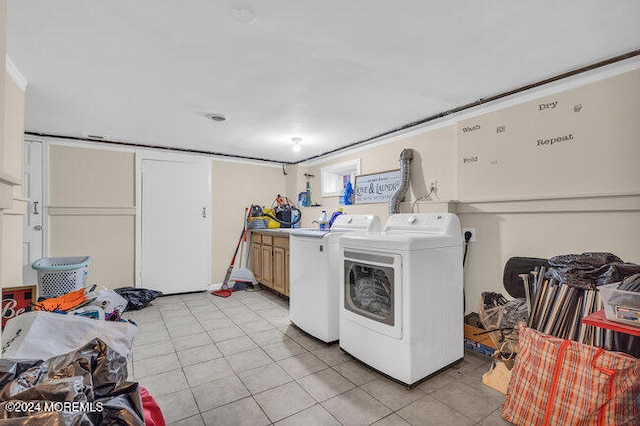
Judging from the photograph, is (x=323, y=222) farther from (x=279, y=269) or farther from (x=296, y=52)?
(x=296, y=52)

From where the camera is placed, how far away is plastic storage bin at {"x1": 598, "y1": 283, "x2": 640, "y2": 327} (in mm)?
1201

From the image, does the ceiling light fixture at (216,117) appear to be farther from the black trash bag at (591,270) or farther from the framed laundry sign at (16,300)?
the black trash bag at (591,270)

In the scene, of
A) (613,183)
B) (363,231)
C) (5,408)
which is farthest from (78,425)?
(613,183)

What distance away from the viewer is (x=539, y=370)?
5.08ft

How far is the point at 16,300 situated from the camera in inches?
69.6

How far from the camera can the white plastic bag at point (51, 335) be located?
3.65 ft

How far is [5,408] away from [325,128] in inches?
117

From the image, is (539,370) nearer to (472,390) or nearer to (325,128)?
(472,390)

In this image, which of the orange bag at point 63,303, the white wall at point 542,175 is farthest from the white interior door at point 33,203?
the white wall at point 542,175

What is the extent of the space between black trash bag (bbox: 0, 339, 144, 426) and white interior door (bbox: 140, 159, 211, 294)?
11.2 feet

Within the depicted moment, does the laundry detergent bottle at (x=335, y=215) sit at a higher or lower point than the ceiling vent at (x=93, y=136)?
lower

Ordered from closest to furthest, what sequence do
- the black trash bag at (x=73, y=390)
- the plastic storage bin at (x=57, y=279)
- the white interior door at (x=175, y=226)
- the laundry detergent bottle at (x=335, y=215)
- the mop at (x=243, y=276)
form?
the black trash bag at (x=73, y=390), the plastic storage bin at (x=57, y=279), the laundry detergent bottle at (x=335, y=215), the white interior door at (x=175, y=226), the mop at (x=243, y=276)

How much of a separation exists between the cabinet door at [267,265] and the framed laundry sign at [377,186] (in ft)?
4.88

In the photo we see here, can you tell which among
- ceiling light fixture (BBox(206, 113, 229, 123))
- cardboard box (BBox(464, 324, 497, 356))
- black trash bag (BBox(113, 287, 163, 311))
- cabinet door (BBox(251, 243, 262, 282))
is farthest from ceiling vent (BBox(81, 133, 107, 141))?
cardboard box (BBox(464, 324, 497, 356))
